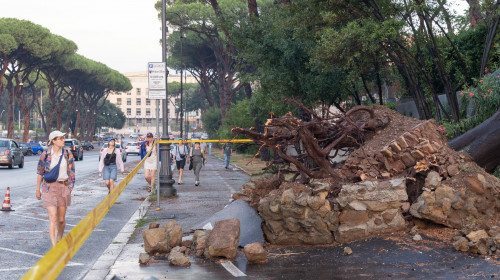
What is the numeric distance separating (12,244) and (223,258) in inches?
142

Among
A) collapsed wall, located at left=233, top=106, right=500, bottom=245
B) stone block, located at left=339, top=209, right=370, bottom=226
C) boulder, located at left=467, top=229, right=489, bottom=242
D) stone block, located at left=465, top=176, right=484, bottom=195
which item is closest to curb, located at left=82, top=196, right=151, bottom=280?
collapsed wall, located at left=233, top=106, right=500, bottom=245

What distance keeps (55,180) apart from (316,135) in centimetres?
413

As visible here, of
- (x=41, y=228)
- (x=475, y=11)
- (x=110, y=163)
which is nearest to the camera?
(x=41, y=228)

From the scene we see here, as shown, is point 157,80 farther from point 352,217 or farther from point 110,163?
point 352,217

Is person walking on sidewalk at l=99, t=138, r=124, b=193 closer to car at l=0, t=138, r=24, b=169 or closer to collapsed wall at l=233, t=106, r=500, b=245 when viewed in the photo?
collapsed wall at l=233, t=106, r=500, b=245

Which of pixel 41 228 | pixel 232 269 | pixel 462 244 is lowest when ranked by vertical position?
pixel 41 228

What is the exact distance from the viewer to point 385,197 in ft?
28.7

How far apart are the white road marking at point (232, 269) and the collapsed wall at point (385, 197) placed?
1.22 m

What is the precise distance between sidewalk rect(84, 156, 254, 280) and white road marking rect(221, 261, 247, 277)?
287 mm

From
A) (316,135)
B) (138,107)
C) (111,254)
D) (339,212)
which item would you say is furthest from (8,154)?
(138,107)

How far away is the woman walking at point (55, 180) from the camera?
884 centimetres

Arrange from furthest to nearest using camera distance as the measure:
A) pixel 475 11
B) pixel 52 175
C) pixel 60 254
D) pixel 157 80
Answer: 1. pixel 475 11
2. pixel 157 80
3. pixel 52 175
4. pixel 60 254

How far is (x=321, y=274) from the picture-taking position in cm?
722

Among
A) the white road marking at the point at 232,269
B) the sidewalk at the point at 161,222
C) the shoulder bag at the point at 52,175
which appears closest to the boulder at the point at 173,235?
the sidewalk at the point at 161,222
